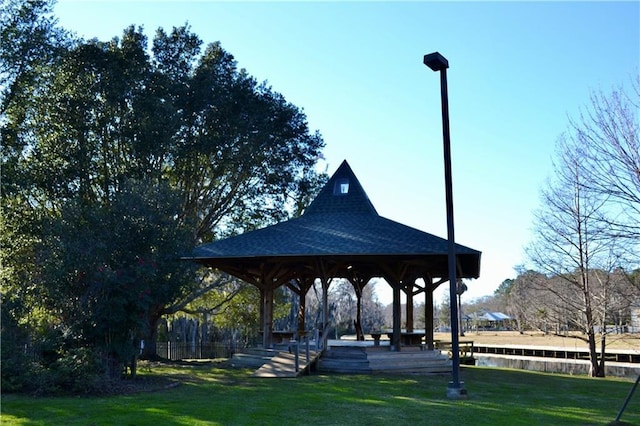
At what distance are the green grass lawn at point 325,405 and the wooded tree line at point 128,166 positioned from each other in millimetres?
2732

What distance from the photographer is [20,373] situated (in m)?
11.7

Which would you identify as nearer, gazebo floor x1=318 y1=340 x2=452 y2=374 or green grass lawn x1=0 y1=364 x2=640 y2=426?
green grass lawn x1=0 y1=364 x2=640 y2=426

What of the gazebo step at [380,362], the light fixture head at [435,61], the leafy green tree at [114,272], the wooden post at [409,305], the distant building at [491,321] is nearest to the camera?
the light fixture head at [435,61]

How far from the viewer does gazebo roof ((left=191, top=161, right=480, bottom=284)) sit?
56.5 ft

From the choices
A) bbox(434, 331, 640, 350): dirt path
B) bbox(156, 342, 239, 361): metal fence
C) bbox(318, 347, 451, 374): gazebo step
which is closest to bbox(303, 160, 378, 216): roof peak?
bbox(318, 347, 451, 374): gazebo step

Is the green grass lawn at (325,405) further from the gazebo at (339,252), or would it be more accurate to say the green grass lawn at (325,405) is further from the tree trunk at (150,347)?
the tree trunk at (150,347)

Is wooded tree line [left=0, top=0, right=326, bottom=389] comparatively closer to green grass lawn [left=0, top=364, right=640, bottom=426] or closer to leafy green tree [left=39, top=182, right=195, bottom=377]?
leafy green tree [left=39, top=182, right=195, bottom=377]

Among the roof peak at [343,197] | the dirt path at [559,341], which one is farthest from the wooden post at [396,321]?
the dirt path at [559,341]

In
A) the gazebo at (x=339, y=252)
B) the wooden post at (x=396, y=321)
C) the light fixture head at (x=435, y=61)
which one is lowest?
the wooden post at (x=396, y=321)

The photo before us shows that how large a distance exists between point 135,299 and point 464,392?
7340 mm

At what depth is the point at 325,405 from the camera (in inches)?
423

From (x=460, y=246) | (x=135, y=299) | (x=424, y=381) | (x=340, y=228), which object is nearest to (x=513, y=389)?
(x=424, y=381)

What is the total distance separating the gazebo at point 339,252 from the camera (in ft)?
56.9

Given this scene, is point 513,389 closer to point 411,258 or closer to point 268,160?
point 411,258
